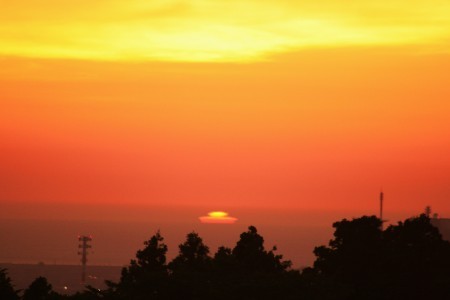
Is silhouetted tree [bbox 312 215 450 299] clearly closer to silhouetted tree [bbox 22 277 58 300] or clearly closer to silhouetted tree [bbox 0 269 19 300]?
silhouetted tree [bbox 22 277 58 300]

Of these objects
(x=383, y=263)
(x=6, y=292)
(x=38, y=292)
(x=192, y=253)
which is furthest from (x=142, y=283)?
(x=383, y=263)

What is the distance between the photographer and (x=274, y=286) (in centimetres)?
5988

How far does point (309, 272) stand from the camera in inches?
2517

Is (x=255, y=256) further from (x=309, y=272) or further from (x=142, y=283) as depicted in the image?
(x=142, y=283)

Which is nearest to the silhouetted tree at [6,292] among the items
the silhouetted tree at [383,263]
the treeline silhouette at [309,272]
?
the treeline silhouette at [309,272]

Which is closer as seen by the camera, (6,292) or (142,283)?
(142,283)

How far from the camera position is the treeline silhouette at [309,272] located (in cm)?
6000

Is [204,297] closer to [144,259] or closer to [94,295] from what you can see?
[94,295]

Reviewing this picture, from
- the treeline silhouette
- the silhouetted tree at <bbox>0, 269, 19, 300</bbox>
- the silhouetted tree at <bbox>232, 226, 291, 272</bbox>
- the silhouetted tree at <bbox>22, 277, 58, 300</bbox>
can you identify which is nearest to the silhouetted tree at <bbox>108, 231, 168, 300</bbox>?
the treeline silhouette

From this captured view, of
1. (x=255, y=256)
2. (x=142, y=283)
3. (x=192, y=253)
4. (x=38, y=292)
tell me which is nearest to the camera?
(x=142, y=283)

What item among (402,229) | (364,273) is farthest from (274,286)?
(402,229)

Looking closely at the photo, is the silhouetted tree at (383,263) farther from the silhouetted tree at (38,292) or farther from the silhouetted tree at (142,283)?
the silhouetted tree at (38,292)

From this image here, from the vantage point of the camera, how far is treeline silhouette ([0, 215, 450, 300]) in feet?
197

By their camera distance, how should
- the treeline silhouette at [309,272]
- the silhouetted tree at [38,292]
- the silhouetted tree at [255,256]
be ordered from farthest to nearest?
the silhouetted tree at [255,256], the silhouetted tree at [38,292], the treeline silhouette at [309,272]
